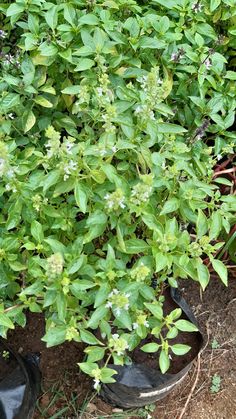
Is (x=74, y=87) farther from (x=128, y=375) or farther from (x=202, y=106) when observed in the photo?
(x=128, y=375)

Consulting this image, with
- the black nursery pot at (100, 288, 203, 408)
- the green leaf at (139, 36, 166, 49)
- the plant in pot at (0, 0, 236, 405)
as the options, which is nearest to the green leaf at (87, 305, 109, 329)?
the plant in pot at (0, 0, 236, 405)

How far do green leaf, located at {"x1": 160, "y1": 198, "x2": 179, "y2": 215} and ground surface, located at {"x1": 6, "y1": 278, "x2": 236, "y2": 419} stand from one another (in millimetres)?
942

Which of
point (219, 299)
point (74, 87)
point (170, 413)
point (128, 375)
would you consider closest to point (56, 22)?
point (74, 87)

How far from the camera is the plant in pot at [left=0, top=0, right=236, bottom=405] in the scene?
148 centimetres

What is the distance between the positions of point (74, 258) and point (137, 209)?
22 cm

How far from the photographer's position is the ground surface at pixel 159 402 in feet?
7.31

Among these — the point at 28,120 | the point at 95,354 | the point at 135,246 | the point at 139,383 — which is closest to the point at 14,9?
the point at 28,120

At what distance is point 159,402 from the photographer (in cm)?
226

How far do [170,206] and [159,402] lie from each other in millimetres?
1045

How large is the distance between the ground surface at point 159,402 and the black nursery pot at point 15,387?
153mm

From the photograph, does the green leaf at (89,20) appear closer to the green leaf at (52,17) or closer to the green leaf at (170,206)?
the green leaf at (52,17)

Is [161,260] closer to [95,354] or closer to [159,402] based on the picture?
[95,354]

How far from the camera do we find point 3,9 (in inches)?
72.6

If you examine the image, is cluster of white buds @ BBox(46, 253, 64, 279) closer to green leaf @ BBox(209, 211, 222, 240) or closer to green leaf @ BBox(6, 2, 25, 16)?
green leaf @ BBox(209, 211, 222, 240)
